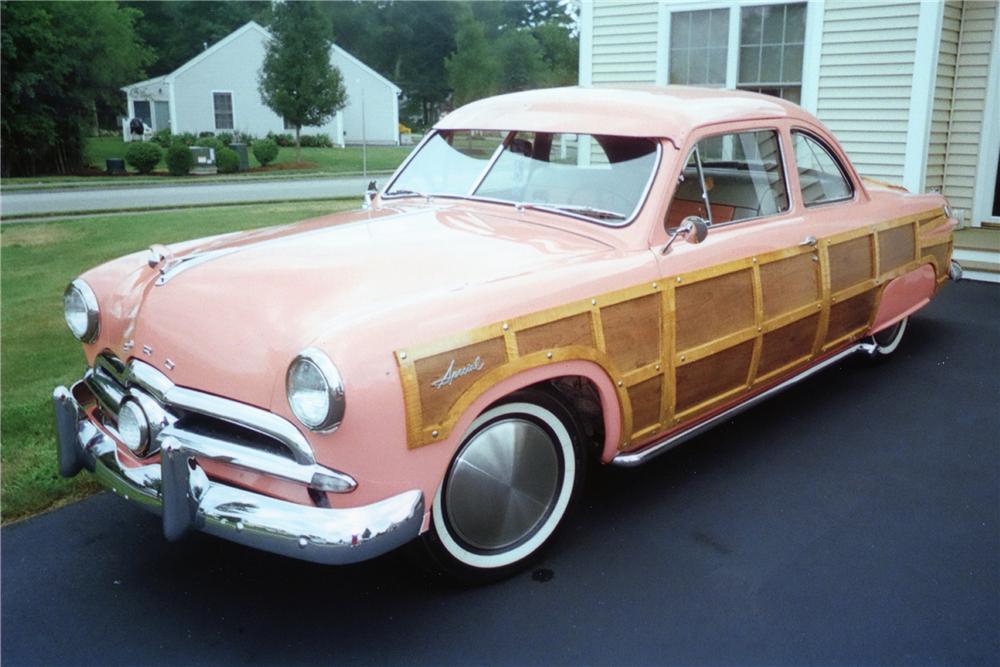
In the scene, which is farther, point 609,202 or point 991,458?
point 991,458

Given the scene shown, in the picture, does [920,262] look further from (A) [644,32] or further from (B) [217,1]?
(B) [217,1]

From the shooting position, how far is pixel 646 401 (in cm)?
329

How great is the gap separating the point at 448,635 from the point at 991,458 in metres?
2.82

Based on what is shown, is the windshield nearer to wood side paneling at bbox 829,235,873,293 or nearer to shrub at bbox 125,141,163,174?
wood side paneling at bbox 829,235,873,293

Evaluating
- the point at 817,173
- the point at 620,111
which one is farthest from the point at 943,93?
the point at 620,111

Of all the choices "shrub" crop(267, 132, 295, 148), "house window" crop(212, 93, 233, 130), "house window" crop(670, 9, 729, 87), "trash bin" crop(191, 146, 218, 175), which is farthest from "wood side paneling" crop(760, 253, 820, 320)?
"house window" crop(212, 93, 233, 130)

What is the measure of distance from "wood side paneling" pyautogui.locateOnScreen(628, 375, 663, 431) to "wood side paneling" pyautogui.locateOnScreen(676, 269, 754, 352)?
0.19m

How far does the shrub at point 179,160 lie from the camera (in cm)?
2309

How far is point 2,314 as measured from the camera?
21.5 feet

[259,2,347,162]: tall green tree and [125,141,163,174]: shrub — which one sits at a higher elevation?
[259,2,347,162]: tall green tree

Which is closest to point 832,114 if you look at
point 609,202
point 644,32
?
point 644,32

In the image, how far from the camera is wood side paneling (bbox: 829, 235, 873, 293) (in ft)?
13.9

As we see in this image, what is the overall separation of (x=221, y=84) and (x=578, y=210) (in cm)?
3765

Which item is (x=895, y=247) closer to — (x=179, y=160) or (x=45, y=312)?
(x=45, y=312)
